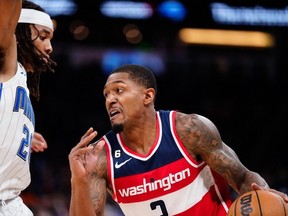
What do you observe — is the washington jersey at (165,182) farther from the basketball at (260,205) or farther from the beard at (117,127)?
the basketball at (260,205)

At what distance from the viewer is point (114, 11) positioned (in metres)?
9.85

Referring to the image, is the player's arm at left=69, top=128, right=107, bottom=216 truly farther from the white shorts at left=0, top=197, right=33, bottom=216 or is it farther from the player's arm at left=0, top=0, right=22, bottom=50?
the player's arm at left=0, top=0, right=22, bottom=50

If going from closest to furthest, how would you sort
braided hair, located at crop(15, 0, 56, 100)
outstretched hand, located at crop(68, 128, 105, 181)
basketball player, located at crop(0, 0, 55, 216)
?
basketball player, located at crop(0, 0, 55, 216)
outstretched hand, located at crop(68, 128, 105, 181)
braided hair, located at crop(15, 0, 56, 100)

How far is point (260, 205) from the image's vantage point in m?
3.85

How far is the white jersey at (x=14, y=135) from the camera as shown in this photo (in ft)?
11.2

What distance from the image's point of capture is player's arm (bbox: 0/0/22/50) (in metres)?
3.09

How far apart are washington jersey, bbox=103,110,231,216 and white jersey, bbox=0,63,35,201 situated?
40.4 inches

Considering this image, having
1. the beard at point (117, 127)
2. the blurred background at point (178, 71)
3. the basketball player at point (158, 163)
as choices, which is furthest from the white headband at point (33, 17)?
the blurred background at point (178, 71)

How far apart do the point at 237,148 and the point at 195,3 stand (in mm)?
4462

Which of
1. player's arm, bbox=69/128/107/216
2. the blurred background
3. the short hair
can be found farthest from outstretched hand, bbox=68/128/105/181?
the blurred background

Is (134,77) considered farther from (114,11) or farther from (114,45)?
(114,45)

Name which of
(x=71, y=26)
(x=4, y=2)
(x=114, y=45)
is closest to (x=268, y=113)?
(x=114, y=45)

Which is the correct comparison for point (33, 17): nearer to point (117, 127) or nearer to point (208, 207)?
point (117, 127)

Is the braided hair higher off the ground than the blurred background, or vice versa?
the braided hair
